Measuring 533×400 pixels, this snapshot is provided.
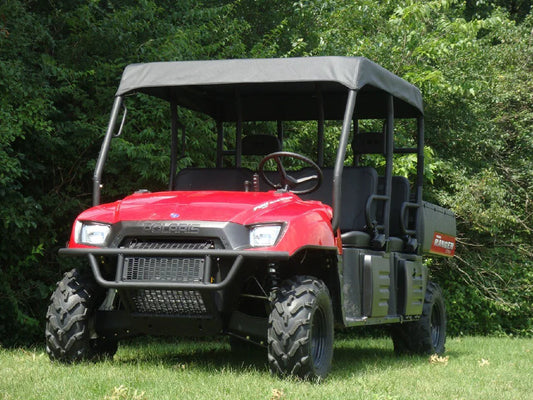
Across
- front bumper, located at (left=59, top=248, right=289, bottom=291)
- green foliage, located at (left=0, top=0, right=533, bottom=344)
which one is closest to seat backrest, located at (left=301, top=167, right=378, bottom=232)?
front bumper, located at (left=59, top=248, right=289, bottom=291)

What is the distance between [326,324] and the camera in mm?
5926

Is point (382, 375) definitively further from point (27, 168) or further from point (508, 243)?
point (508, 243)

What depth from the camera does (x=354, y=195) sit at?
23.9 feet

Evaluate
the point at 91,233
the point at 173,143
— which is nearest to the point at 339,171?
the point at 91,233

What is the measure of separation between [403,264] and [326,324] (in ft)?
5.72

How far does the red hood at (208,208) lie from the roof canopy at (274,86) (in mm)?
880

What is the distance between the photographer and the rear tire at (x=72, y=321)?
19.2 feet

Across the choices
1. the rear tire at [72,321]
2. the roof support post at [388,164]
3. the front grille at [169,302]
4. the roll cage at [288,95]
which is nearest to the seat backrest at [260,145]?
the roll cage at [288,95]

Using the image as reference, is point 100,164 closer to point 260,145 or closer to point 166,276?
point 166,276

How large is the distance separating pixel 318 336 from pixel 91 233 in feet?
5.14

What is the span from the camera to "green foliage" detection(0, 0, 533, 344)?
9.50 metres

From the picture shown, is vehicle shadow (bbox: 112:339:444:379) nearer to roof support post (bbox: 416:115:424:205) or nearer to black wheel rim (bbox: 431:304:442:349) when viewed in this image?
black wheel rim (bbox: 431:304:442:349)

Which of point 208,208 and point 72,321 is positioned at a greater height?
point 208,208

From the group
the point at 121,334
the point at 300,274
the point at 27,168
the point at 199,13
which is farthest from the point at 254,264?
the point at 199,13
